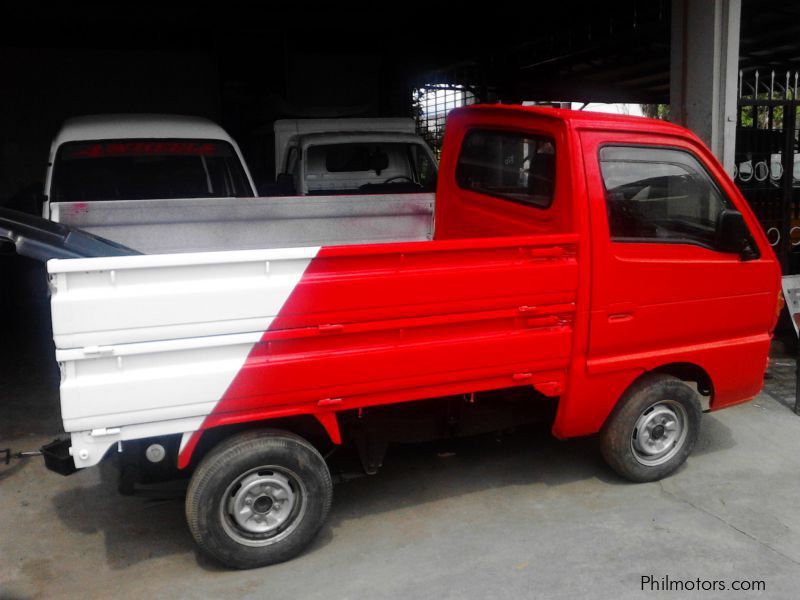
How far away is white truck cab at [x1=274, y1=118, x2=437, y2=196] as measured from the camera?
7.98 m

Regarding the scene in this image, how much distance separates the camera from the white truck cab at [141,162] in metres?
6.22

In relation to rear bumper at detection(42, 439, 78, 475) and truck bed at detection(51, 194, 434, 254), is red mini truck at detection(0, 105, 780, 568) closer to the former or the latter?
rear bumper at detection(42, 439, 78, 475)

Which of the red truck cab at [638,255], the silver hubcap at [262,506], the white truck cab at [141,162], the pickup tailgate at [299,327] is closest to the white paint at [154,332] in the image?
the pickup tailgate at [299,327]

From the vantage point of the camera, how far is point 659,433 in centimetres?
443

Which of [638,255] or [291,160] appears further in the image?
[291,160]

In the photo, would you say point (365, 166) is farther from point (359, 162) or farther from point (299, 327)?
point (299, 327)

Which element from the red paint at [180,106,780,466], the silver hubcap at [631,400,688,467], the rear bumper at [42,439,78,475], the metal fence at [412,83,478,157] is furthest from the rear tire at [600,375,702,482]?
the metal fence at [412,83,478,157]

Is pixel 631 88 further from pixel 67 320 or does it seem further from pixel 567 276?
pixel 67 320

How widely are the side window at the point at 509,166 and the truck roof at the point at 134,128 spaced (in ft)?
9.31

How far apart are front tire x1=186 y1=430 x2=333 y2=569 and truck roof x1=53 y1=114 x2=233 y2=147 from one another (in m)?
3.89

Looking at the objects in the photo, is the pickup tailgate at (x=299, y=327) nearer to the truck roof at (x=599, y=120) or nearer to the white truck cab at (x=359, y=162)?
the truck roof at (x=599, y=120)

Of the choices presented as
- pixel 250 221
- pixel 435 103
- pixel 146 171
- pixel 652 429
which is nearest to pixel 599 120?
pixel 652 429

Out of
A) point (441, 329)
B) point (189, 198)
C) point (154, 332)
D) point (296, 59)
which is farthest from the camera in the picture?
point (296, 59)

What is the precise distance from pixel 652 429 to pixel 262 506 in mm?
2215
